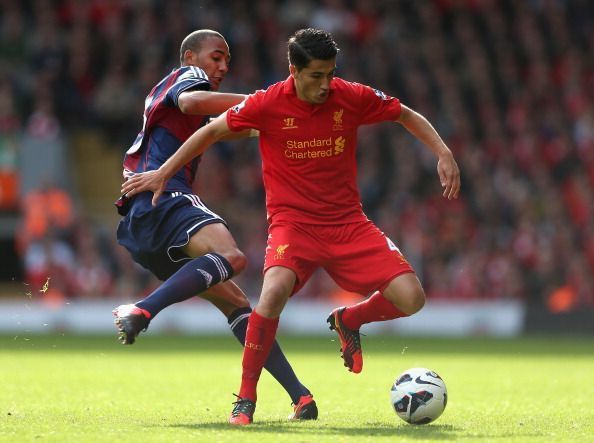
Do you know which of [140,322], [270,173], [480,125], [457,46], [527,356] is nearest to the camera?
[140,322]

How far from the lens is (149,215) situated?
24.5ft

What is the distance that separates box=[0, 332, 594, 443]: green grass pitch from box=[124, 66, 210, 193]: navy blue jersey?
4.70ft

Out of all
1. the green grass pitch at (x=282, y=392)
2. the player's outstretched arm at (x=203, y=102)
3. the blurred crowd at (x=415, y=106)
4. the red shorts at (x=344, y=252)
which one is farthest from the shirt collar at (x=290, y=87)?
the blurred crowd at (x=415, y=106)

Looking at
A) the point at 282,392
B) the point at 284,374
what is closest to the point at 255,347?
the point at 284,374

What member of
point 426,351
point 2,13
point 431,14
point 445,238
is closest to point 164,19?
point 2,13

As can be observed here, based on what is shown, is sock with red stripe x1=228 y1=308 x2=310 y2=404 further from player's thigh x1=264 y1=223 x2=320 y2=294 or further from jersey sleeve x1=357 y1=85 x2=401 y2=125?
jersey sleeve x1=357 y1=85 x2=401 y2=125

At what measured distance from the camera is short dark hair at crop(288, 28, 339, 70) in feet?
22.9

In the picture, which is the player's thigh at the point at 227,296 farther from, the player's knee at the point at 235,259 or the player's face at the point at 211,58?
the player's face at the point at 211,58

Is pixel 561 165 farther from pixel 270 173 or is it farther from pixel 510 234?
pixel 270 173

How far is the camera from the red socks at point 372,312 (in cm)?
756

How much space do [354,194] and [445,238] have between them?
1112 centimetres

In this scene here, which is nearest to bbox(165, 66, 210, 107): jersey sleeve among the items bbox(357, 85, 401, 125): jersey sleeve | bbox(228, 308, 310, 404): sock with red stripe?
bbox(357, 85, 401, 125): jersey sleeve

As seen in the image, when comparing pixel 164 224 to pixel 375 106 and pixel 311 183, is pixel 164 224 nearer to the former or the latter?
pixel 311 183

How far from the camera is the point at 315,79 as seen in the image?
7.04 m
